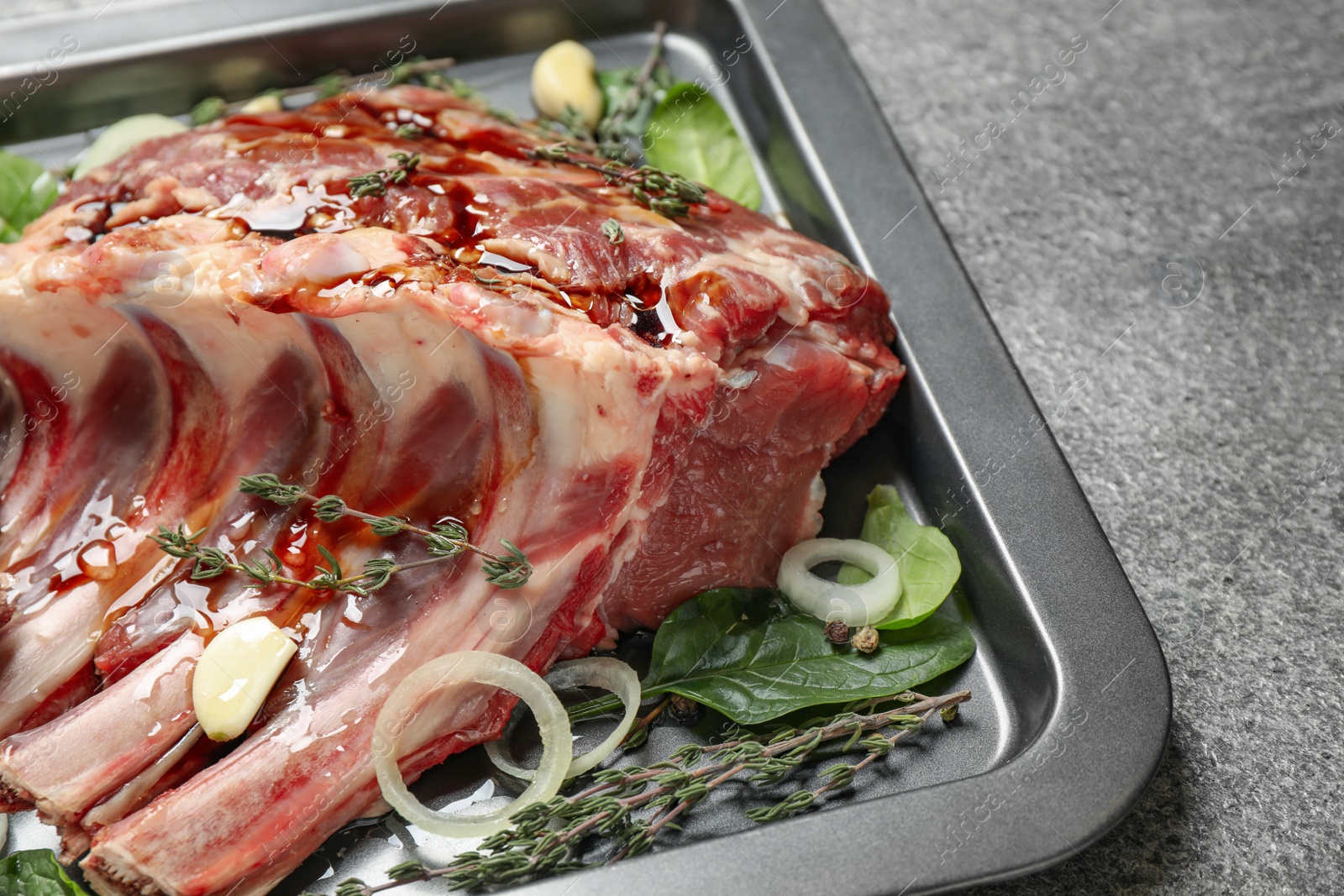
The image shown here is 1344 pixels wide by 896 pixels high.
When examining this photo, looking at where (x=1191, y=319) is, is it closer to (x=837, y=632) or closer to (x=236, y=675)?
(x=837, y=632)

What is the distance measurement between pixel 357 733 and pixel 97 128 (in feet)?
7.26

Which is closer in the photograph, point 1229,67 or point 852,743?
point 852,743

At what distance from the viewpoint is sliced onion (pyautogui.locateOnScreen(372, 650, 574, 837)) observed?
1937mm

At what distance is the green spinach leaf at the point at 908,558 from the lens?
2.25 m

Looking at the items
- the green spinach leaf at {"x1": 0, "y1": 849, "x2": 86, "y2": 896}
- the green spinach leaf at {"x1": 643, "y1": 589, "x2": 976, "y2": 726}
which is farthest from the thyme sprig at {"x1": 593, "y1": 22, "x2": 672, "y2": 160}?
the green spinach leaf at {"x1": 0, "y1": 849, "x2": 86, "y2": 896}

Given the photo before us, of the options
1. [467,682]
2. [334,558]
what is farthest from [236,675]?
[467,682]

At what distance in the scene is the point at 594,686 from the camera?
221 cm

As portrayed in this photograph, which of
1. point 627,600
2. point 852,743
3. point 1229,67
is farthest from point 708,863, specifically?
point 1229,67

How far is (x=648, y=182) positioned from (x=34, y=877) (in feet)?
5.89

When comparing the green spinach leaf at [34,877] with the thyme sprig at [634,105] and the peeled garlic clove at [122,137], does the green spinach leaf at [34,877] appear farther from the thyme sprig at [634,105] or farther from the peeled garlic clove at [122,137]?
the thyme sprig at [634,105]

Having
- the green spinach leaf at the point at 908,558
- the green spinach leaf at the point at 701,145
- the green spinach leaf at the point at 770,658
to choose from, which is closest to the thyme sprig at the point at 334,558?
the green spinach leaf at the point at 770,658

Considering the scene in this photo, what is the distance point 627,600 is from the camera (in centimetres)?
225

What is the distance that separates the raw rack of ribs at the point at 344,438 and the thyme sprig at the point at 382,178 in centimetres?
2

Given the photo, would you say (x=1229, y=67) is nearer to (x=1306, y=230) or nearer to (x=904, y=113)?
(x=1306, y=230)
